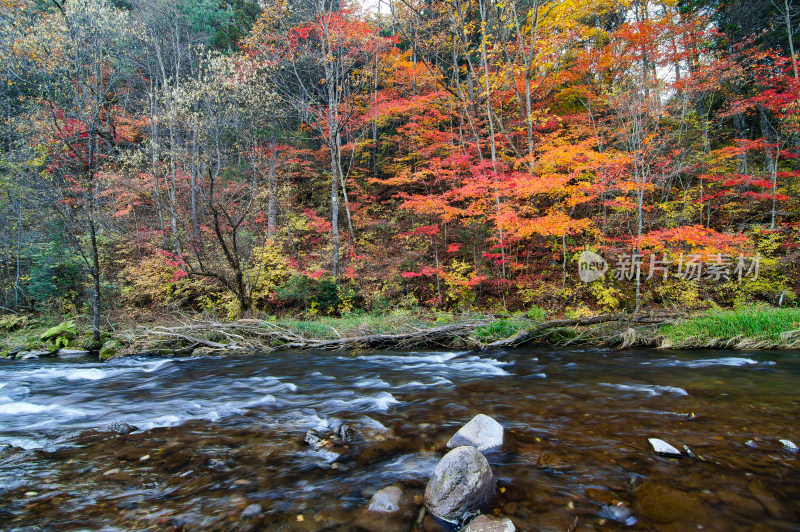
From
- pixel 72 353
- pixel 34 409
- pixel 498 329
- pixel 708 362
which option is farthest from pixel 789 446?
pixel 72 353

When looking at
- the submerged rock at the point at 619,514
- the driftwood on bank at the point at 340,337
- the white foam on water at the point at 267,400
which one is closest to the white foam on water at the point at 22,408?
the white foam on water at the point at 267,400

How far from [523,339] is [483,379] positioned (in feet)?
9.09

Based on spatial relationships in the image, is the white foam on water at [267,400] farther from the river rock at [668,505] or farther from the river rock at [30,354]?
the river rock at [30,354]

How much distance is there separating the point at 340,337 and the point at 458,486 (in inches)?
268

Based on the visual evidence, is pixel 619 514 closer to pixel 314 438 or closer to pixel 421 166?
pixel 314 438

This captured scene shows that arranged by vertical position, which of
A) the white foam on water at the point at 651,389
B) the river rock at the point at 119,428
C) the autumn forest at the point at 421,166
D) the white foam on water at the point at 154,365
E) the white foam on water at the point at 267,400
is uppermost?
the autumn forest at the point at 421,166

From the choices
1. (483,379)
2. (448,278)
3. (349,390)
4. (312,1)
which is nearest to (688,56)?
(448,278)

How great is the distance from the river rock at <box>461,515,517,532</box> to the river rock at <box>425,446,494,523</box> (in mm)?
146

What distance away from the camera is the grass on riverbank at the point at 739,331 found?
7.26 metres

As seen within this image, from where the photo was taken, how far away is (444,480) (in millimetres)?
2369

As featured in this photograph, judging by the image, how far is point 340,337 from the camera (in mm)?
8852

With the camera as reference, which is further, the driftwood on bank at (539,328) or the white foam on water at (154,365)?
the driftwood on bank at (539,328)

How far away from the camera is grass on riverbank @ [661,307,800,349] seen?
7.26 metres

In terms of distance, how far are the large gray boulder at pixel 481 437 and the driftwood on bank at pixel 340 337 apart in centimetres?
471
